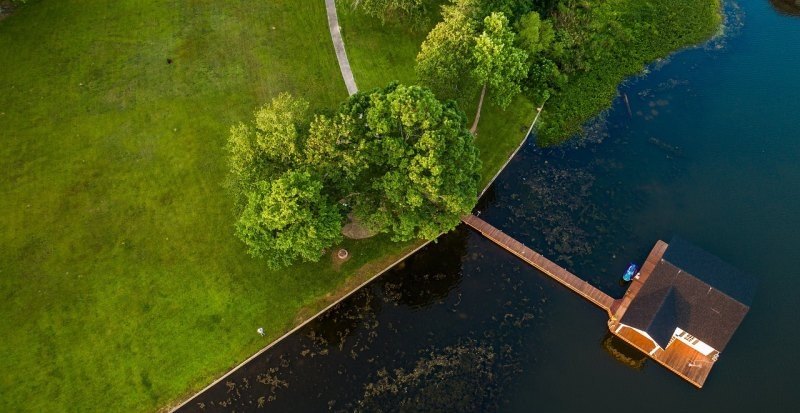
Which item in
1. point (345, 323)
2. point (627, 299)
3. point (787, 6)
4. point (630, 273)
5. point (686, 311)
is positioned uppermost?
point (787, 6)

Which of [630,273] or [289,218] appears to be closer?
[289,218]

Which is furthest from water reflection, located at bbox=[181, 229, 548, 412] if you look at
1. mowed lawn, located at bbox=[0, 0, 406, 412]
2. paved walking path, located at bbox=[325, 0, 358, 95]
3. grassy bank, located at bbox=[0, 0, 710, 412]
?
paved walking path, located at bbox=[325, 0, 358, 95]

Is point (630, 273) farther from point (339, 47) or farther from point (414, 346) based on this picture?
point (339, 47)

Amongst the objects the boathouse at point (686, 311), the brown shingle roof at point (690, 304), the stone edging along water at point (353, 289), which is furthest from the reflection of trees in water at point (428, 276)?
the brown shingle roof at point (690, 304)

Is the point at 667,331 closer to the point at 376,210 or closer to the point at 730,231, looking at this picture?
the point at 730,231

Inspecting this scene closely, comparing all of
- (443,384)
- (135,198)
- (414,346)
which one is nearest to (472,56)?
(414,346)
